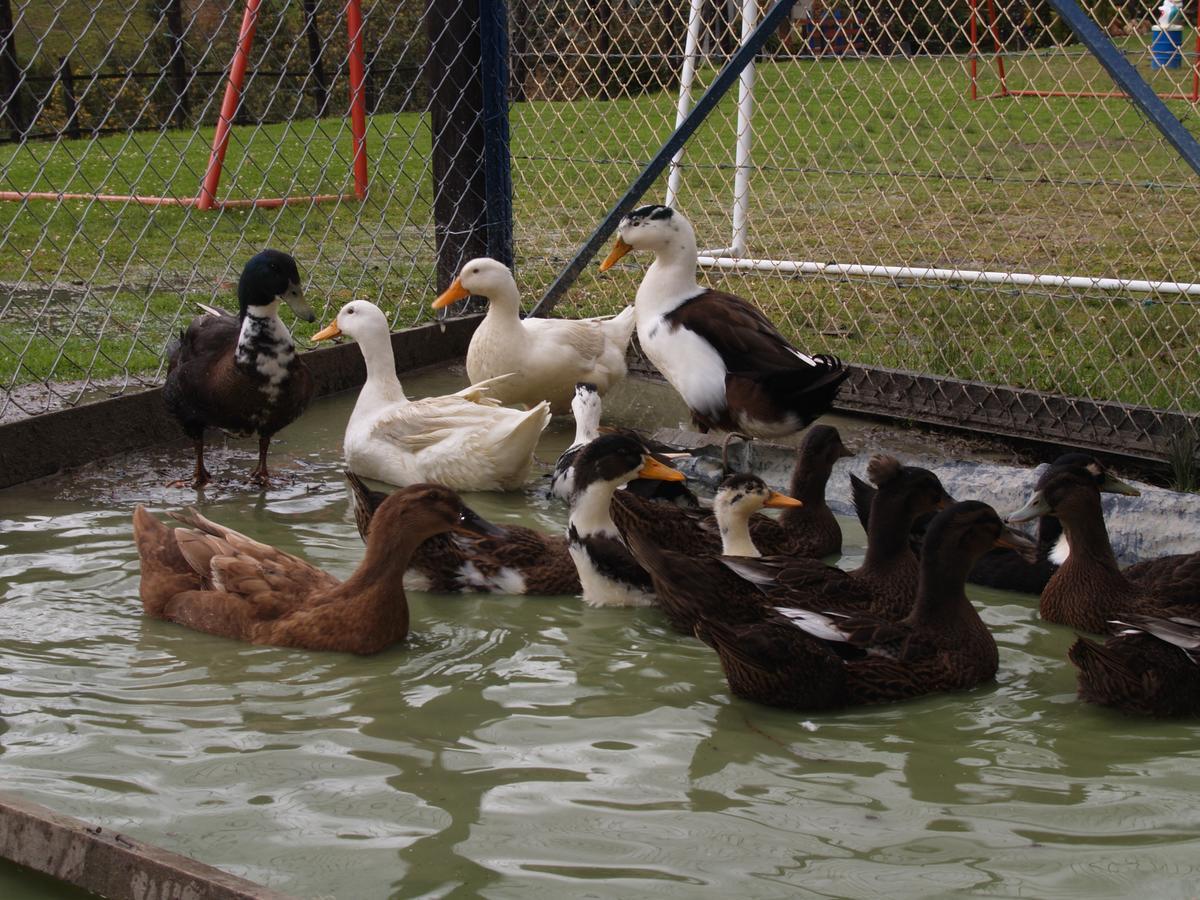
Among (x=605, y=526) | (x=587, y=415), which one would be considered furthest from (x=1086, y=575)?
(x=587, y=415)

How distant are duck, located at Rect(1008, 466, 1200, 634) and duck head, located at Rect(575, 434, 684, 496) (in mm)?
1327

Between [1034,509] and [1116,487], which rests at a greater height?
[1116,487]

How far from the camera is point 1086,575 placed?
494 cm

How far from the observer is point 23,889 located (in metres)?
3.17

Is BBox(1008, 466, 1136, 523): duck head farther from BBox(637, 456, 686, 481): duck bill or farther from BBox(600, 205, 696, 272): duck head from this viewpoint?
BBox(600, 205, 696, 272): duck head

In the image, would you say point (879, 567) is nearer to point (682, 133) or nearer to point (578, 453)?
point (578, 453)

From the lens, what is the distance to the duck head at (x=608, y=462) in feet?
17.1

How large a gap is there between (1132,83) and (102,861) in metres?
4.45

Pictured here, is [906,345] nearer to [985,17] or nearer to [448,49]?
[448,49]

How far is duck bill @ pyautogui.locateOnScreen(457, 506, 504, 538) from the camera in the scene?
489 cm

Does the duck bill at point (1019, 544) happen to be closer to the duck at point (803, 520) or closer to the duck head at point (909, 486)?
the duck head at point (909, 486)

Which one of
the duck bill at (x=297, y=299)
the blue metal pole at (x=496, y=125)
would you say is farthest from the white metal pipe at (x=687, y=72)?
the duck bill at (x=297, y=299)

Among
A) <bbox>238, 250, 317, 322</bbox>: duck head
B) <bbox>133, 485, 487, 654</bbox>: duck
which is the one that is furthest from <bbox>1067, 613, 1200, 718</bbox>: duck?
<bbox>238, 250, 317, 322</bbox>: duck head

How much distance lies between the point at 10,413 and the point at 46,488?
0.72 m
